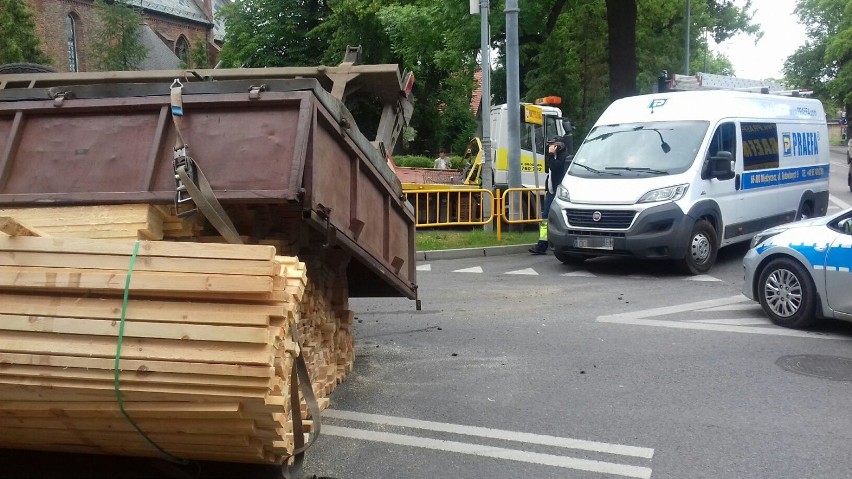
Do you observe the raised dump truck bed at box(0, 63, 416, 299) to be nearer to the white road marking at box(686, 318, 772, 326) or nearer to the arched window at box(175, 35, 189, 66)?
the white road marking at box(686, 318, 772, 326)

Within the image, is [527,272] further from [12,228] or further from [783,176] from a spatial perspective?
[12,228]

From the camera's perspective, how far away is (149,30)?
58625 millimetres

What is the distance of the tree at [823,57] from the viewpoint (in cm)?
6962

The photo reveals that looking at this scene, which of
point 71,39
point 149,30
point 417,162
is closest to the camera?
point 417,162

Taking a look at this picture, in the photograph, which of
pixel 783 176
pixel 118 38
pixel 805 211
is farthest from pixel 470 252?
pixel 118 38

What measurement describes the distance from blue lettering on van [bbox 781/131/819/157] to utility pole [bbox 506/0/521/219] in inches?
193

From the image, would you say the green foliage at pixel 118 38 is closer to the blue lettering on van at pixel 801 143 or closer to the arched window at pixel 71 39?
the arched window at pixel 71 39

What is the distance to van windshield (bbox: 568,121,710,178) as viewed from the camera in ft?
40.3

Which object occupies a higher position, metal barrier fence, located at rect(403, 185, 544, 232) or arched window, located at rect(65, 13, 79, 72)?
arched window, located at rect(65, 13, 79, 72)

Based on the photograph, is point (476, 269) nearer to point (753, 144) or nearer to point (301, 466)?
point (753, 144)

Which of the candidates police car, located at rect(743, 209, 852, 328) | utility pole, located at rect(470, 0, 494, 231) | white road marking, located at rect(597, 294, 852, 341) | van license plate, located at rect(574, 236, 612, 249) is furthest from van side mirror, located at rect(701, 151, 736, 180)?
utility pole, located at rect(470, 0, 494, 231)

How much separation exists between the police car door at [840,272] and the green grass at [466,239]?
7.88 metres

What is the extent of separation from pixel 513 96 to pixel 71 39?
4343 centimetres

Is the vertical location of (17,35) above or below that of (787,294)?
above
